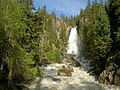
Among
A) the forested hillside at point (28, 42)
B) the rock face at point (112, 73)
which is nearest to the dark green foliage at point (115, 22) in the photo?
the forested hillside at point (28, 42)

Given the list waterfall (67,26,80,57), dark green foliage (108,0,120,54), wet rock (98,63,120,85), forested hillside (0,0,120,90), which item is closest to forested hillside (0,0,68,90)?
forested hillside (0,0,120,90)

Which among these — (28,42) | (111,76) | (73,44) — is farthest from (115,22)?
(73,44)

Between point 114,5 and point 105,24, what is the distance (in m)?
3.69

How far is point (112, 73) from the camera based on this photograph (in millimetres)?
42812

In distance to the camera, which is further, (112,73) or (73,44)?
(73,44)

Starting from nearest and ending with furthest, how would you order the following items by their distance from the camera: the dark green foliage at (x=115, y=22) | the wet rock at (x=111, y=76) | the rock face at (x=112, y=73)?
the wet rock at (x=111, y=76), the rock face at (x=112, y=73), the dark green foliage at (x=115, y=22)

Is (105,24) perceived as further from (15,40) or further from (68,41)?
(68,41)

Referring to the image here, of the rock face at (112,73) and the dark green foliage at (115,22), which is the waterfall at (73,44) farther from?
the rock face at (112,73)

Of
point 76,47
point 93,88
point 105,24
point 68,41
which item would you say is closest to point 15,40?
point 93,88

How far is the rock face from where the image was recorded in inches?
1642

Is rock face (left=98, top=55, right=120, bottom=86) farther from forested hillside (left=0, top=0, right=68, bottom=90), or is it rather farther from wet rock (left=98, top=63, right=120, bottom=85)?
forested hillside (left=0, top=0, right=68, bottom=90)

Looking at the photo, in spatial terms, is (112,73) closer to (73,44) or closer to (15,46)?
(15,46)

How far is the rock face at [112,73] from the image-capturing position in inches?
1642

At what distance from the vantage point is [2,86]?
3022cm
